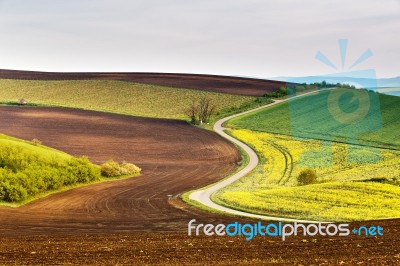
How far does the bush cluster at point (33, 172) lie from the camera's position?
44938 mm

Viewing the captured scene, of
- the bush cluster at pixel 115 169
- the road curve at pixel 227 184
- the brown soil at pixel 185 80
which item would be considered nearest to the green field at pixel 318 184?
the road curve at pixel 227 184

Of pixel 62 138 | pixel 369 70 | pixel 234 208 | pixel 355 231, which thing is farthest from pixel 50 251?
pixel 62 138

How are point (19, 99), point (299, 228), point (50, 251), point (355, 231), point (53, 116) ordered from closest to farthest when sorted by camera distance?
point (50, 251)
point (355, 231)
point (299, 228)
point (53, 116)
point (19, 99)

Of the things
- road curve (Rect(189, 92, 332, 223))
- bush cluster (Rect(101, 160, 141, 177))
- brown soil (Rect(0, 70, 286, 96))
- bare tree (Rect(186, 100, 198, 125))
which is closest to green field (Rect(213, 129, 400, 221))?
road curve (Rect(189, 92, 332, 223))

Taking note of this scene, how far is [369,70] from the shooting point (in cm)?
4400

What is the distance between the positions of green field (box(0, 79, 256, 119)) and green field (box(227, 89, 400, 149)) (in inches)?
379

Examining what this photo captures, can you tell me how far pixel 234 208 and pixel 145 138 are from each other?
45546 mm

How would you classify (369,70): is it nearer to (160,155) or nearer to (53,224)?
(53,224)

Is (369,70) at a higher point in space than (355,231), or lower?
higher

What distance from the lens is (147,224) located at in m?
35.1

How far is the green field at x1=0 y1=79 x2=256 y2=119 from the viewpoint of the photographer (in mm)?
112875

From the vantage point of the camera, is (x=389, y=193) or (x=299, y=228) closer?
(x=299, y=228)

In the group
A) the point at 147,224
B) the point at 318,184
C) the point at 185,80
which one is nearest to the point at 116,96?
the point at 185,80

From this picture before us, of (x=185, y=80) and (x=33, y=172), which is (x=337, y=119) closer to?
(x=185, y=80)
